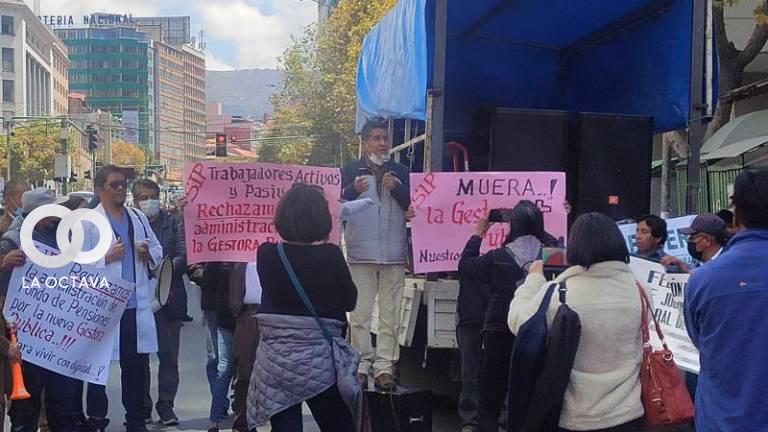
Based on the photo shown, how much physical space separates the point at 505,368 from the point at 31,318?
3006 mm

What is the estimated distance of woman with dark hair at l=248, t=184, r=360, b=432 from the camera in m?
4.72

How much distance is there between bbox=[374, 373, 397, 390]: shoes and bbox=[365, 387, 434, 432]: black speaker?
0.66 ft

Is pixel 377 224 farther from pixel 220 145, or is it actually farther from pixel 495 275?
pixel 220 145

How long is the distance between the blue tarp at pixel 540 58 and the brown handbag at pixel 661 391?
12.5 feet

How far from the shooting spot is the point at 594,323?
13.6ft

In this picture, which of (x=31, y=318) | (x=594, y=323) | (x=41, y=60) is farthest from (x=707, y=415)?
(x=41, y=60)

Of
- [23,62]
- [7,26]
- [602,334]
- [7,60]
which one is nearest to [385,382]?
[602,334]

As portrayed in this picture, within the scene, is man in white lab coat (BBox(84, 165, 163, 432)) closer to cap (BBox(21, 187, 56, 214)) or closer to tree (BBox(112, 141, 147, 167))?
cap (BBox(21, 187, 56, 214))

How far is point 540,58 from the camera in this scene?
11.6 metres

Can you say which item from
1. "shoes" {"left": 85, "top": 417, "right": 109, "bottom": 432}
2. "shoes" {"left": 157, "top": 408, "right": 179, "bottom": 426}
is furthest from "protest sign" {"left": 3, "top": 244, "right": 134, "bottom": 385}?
"shoes" {"left": 157, "top": 408, "right": 179, "bottom": 426}

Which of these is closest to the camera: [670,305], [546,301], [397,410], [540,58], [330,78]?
[546,301]

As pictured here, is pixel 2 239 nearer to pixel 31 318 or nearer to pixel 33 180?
pixel 31 318

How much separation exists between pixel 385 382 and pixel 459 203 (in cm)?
137

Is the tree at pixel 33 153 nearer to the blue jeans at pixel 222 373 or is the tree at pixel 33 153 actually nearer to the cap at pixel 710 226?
the blue jeans at pixel 222 373
